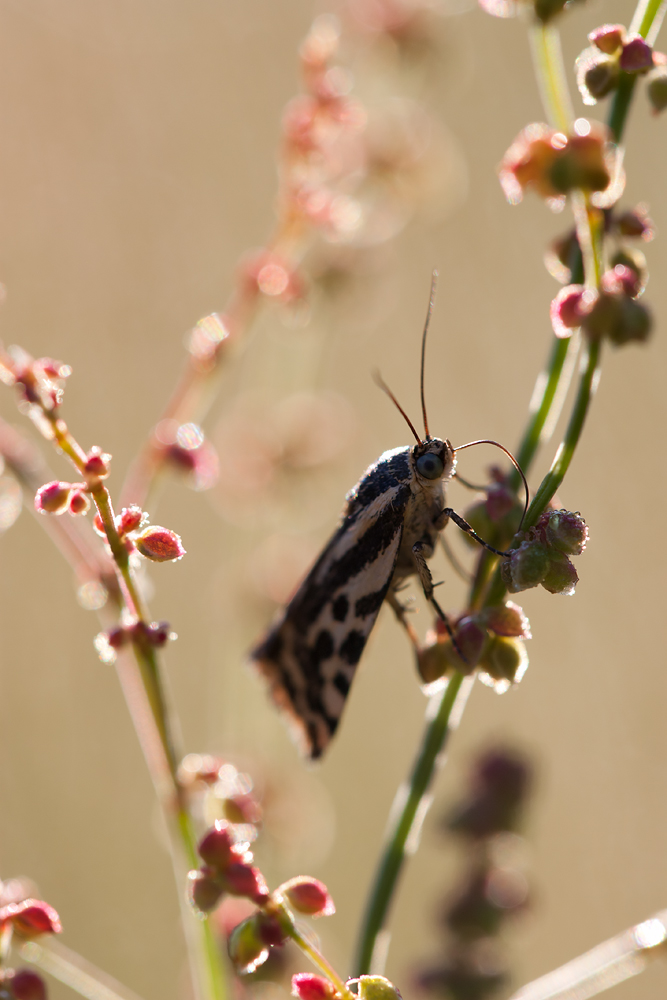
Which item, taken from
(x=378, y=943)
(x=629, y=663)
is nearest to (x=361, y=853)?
(x=629, y=663)

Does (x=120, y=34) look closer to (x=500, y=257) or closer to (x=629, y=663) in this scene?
(x=500, y=257)

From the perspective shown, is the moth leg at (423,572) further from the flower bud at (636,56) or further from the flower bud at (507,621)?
the flower bud at (636,56)

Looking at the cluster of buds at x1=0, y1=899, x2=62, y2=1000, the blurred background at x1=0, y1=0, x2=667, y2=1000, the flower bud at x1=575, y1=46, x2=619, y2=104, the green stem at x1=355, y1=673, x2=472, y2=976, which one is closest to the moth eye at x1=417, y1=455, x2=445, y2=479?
the green stem at x1=355, y1=673, x2=472, y2=976

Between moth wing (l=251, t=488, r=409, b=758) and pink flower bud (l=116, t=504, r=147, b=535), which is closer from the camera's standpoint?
pink flower bud (l=116, t=504, r=147, b=535)

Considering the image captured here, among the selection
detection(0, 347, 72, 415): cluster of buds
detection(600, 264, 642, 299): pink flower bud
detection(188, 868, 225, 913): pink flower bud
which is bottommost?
detection(188, 868, 225, 913): pink flower bud

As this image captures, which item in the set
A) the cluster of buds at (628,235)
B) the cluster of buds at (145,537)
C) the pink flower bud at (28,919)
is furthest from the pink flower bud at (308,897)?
the cluster of buds at (628,235)

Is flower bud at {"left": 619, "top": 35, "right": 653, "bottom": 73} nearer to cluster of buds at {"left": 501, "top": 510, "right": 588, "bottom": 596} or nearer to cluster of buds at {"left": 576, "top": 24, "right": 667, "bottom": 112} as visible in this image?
cluster of buds at {"left": 576, "top": 24, "right": 667, "bottom": 112}

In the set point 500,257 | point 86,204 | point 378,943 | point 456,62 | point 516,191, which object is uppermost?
point 86,204
